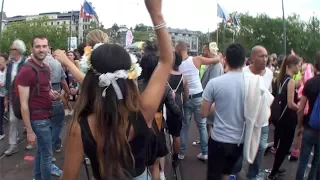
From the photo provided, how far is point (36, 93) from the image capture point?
13.8ft

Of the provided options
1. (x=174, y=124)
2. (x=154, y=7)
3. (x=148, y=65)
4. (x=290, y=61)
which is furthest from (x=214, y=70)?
(x=154, y=7)

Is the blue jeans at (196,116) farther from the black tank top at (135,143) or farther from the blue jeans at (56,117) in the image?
the black tank top at (135,143)

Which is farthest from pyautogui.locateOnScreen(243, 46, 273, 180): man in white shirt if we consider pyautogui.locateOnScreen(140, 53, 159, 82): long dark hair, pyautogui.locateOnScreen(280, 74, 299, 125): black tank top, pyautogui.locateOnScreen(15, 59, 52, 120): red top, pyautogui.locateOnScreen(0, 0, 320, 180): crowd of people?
pyautogui.locateOnScreen(15, 59, 52, 120): red top

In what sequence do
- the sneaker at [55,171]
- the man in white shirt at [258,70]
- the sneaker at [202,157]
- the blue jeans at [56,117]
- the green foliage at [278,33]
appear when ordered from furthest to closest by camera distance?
1. the green foliage at [278,33]
2. the sneaker at [202,157]
3. the blue jeans at [56,117]
4. the sneaker at [55,171]
5. the man in white shirt at [258,70]

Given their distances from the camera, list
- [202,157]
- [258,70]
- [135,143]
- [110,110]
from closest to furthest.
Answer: [110,110] → [135,143] → [258,70] → [202,157]

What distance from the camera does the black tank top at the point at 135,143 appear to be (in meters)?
1.79

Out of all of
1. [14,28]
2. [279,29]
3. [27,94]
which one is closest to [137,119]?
[27,94]

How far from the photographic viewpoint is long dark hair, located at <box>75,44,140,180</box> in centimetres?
179

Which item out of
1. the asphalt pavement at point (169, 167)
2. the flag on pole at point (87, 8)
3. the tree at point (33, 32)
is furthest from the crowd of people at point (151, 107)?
the tree at point (33, 32)

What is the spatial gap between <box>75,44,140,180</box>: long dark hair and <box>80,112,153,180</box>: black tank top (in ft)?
0.11

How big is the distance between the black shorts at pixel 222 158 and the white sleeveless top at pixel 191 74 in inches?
90.5

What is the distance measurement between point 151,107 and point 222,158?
1.80 meters

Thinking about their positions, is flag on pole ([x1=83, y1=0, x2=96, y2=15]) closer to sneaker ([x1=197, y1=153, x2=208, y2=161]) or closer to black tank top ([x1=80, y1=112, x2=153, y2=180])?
sneaker ([x1=197, y1=153, x2=208, y2=161])

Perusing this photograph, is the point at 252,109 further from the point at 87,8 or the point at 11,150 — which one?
the point at 87,8
